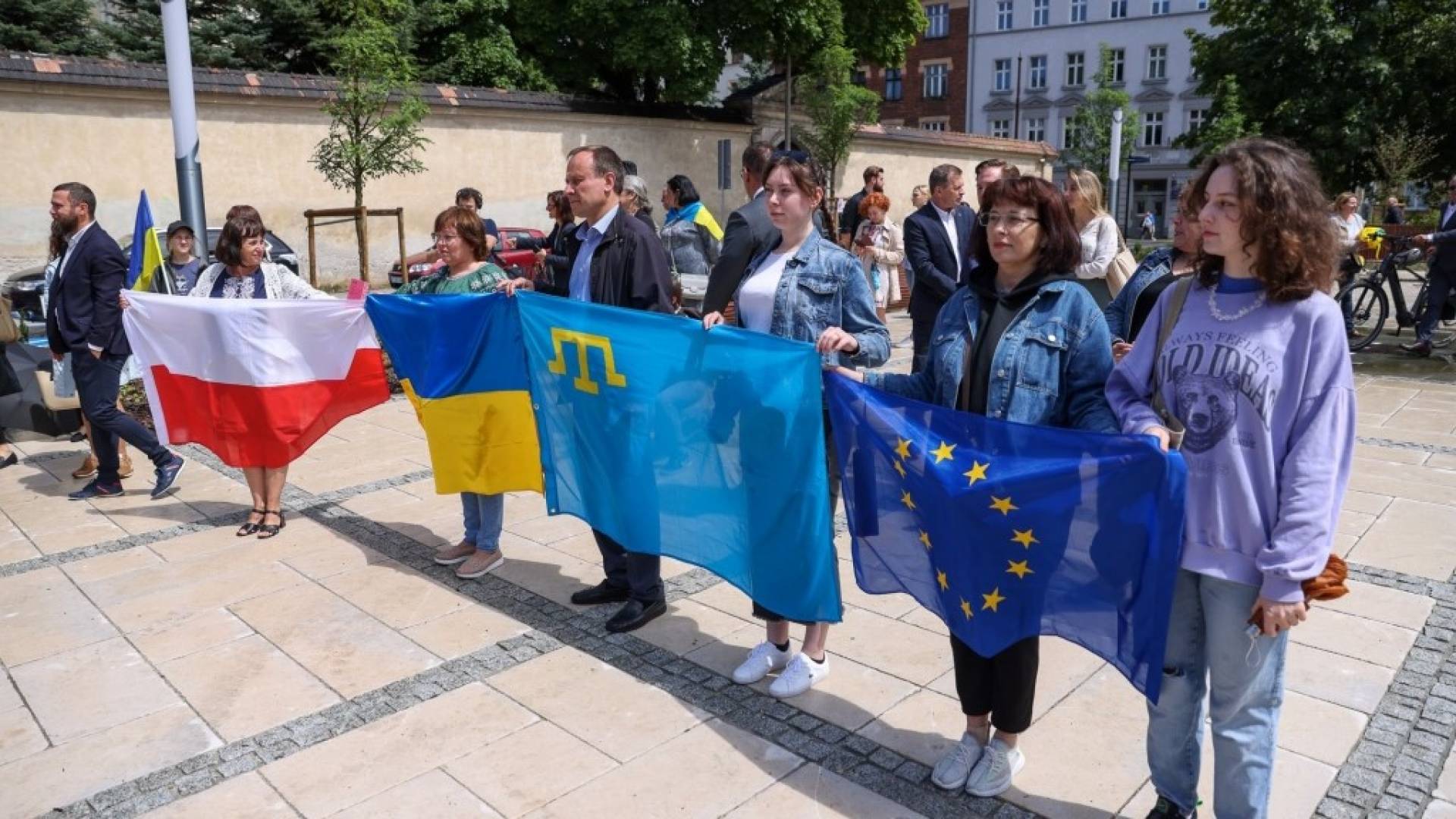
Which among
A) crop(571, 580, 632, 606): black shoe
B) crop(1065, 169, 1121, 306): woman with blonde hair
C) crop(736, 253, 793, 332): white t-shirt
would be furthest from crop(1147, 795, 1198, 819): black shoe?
crop(1065, 169, 1121, 306): woman with blonde hair

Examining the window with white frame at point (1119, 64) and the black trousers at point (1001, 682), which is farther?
the window with white frame at point (1119, 64)

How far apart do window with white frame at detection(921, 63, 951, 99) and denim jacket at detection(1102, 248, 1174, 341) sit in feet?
192

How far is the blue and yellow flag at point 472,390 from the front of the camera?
5070 millimetres

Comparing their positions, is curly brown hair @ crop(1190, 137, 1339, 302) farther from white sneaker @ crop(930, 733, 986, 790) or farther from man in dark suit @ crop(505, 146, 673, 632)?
man in dark suit @ crop(505, 146, 673, 632)

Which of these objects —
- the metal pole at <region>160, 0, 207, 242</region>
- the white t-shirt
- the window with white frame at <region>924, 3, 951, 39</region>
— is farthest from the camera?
the window with white frame at <region>924, 3, 951, 39</region>

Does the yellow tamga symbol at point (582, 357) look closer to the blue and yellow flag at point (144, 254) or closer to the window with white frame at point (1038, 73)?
the blue and yellow flag at point (144, 254)

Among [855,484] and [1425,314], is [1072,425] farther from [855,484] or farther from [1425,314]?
[1425,314]

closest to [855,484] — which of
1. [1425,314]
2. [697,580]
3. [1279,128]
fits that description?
[697,580]

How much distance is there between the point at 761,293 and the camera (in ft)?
12.8

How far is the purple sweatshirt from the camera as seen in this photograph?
2.45m

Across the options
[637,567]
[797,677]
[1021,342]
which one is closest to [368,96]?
[637,567]

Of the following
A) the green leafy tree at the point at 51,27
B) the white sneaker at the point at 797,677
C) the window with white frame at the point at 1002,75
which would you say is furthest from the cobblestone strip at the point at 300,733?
the window with white frame at the point at 1002,75

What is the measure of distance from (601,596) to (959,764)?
2.07 meters

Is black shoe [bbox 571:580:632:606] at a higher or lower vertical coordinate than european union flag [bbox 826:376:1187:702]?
lower
